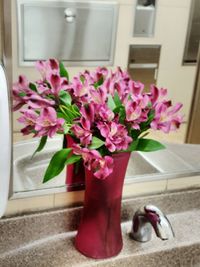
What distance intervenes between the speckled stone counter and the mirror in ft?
0.25

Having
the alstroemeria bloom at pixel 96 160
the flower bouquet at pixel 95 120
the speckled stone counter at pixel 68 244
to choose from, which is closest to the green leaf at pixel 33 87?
the flower bouquet at pixel 95 120

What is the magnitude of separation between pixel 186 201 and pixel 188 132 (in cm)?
21

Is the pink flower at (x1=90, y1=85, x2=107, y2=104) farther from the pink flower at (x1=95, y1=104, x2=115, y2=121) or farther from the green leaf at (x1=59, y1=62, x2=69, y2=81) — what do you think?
the green leaf at (x1=59, y1=62, x2=69, y2=81)

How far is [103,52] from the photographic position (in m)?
0.95

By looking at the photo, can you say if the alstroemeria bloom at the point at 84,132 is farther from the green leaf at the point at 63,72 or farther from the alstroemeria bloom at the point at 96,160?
the green leaf at the point at 63,72

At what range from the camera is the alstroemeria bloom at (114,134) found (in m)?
0.73

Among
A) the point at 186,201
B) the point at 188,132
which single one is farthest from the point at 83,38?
the point at 186,201

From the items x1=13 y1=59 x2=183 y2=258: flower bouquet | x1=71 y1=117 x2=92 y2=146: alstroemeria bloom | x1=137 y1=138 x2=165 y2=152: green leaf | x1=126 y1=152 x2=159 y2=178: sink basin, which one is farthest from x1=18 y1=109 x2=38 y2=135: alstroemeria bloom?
x1=126 y1=152 x2=159 y2=178: sink basin

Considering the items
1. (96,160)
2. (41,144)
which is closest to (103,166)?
(96,160)

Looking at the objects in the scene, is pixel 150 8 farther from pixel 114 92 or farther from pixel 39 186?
pixel 39 186

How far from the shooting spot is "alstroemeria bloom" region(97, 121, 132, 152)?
0.73m

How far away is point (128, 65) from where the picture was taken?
39.1 inches

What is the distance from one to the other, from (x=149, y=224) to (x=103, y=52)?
464 mm

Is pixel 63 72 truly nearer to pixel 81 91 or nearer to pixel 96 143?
pixel 81 91
